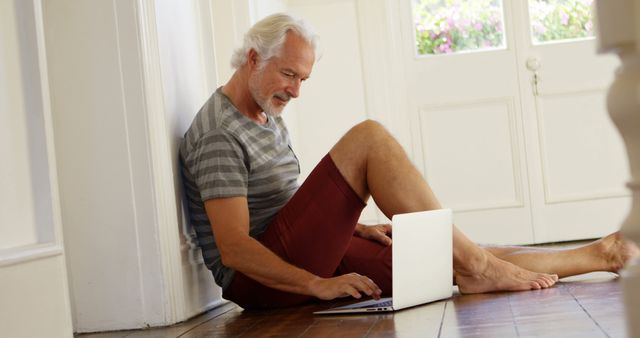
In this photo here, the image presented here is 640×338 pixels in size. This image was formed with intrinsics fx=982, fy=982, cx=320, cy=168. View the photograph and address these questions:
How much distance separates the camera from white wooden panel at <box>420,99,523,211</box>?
4.78 meters

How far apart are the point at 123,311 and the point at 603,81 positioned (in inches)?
115

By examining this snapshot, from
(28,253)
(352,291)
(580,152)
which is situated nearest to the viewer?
(28,253)

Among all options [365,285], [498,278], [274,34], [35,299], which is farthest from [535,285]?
[35,299]

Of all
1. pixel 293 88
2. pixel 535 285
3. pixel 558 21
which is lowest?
pixel 535 285

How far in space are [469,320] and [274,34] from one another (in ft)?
3.43

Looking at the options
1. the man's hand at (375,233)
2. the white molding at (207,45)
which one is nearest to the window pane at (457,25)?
the white molding at (207,45)

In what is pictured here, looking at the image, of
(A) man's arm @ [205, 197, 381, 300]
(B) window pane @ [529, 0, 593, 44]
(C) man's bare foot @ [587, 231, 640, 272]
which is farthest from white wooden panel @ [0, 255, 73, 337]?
(B) window pane @ [529, 0, 593, 44]

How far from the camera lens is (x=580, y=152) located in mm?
4723

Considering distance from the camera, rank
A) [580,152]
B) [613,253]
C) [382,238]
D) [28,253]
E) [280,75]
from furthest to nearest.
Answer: [580,152], [382,238], [280,75], [613,253], [28,253]

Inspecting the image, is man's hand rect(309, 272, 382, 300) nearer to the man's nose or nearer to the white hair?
the man's nose

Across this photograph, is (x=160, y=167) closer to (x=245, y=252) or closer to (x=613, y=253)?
(x=245, y=252)

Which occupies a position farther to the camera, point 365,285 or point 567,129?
point 567,129

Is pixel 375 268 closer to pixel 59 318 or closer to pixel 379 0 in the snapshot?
pixel 59 318

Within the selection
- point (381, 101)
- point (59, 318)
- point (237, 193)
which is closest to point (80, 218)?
point (237, 193)
